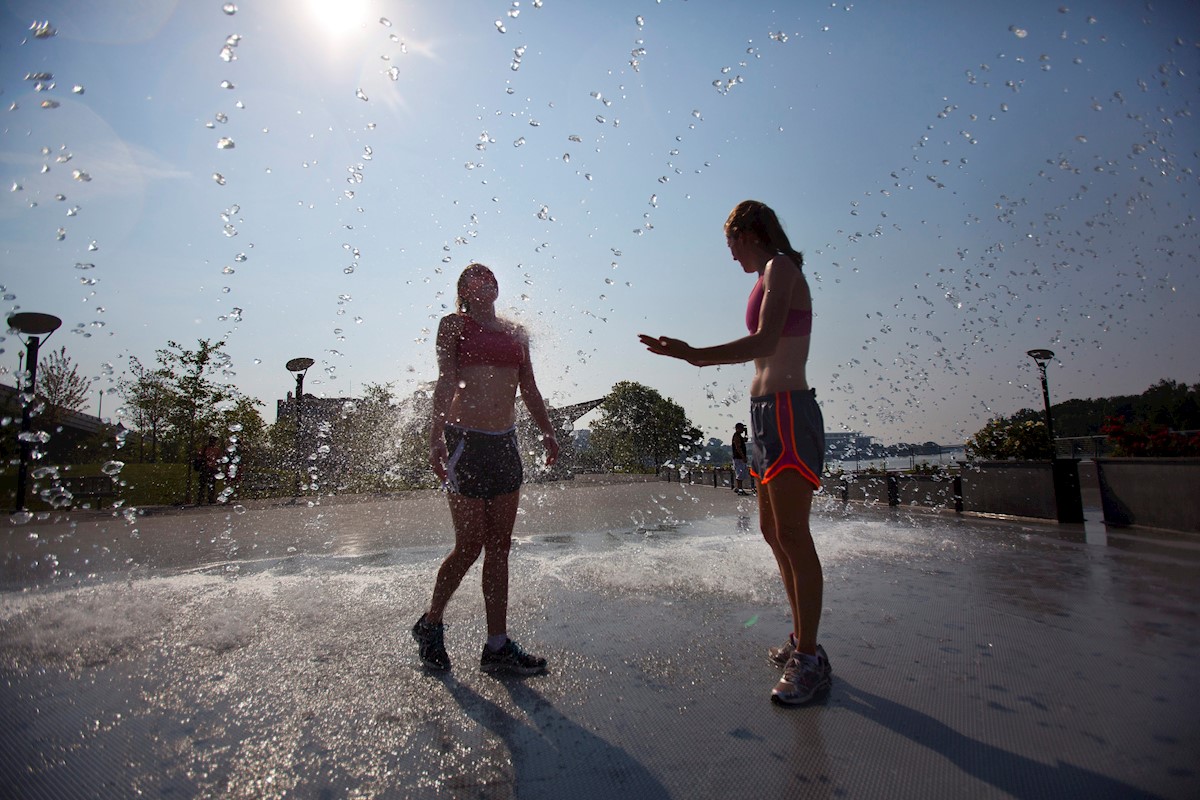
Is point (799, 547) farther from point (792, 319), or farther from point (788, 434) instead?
point (792, 319)

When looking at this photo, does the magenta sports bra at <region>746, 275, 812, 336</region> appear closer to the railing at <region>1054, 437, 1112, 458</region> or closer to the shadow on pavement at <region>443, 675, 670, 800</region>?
the shadow on pavement at <region>443, 675, 670, 800</region>

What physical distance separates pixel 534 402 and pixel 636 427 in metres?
62.8

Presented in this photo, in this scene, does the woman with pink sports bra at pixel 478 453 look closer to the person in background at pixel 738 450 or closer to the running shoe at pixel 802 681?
the running shoe at pixel 802 681

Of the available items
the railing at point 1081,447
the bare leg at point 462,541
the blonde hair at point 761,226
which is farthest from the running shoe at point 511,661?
the railing at point 1081,447

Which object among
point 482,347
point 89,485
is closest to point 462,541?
point 482,347

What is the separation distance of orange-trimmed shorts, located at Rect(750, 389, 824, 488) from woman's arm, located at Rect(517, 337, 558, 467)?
1009mm

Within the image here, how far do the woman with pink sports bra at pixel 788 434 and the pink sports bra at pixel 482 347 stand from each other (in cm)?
93

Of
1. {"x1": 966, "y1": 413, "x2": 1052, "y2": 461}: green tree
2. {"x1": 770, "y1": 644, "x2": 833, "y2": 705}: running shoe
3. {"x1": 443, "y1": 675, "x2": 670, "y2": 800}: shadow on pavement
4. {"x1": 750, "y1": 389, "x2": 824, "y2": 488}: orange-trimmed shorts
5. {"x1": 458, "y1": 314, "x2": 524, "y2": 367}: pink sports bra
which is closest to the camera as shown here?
{"x1": 443, "y1": 675, "x2": 670, "y2": 800}: shadow on pavement

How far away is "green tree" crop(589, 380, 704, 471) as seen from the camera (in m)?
65.4

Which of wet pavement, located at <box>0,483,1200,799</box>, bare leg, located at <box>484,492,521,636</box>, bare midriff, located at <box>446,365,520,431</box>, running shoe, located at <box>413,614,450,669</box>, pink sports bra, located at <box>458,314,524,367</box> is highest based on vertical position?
pink sports bra, located at <box>458,314,524,367</box>

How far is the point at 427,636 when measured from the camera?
2600mm

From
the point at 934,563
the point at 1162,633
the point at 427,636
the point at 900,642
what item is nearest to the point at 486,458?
the point at 427,636

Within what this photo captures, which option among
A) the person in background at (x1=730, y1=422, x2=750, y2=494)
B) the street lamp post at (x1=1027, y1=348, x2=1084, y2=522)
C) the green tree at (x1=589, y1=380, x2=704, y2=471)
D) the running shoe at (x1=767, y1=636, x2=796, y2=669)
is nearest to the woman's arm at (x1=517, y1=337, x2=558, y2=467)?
the running shoe at (x1=767, y1=636, x2=796, y2=669)

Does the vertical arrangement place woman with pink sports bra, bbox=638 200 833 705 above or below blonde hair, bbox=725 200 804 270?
below
